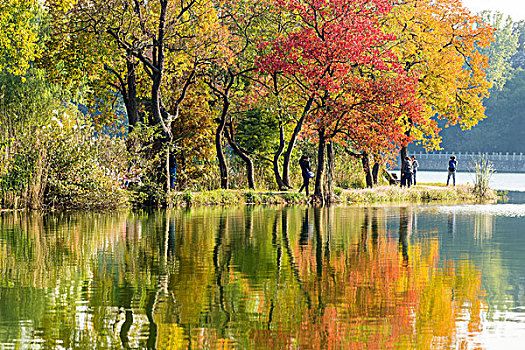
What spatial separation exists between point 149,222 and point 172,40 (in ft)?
30.8

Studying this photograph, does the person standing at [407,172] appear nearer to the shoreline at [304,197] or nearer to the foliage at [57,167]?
the shoreline at [304,197]

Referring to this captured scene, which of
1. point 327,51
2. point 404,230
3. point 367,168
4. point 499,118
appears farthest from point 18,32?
point 499,118

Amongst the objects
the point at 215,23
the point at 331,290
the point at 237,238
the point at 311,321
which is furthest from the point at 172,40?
the point at 311,321

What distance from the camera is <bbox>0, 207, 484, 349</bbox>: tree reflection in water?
22.8 feet

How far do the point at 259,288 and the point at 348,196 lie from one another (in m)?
24.6

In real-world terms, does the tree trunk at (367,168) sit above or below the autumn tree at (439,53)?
below

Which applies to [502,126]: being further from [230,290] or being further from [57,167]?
[230,290]

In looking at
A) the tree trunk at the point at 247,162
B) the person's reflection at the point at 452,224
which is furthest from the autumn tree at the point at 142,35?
the person's reflection at the point at 452,224

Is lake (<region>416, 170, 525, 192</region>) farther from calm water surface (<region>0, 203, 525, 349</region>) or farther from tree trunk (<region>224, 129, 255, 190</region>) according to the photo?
calm water surface (<region>0, 203, 525, 349</region>)

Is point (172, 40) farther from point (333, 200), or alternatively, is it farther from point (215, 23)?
point (333, 200)

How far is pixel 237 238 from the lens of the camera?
16.0 meters

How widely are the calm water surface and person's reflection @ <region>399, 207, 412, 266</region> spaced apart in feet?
0.18

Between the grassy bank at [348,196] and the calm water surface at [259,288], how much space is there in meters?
10.6

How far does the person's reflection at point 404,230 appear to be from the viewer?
538 inches
